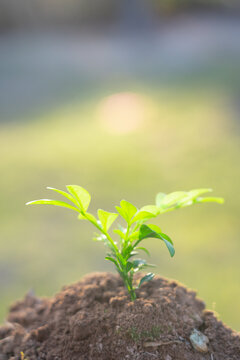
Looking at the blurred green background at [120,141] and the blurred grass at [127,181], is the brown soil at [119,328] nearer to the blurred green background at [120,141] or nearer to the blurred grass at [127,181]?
the blurred green background at [120,141]

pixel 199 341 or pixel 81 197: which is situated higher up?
pixel 81 197

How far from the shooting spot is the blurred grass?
59.6 inches

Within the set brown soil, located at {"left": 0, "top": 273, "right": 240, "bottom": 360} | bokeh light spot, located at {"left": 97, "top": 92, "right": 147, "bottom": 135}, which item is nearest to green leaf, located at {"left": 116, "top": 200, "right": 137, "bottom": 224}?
brown soil, located at {"left": 0, "top": 273, "right": 240, "bottom": 360}

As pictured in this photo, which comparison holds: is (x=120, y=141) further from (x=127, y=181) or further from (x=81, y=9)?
(x=81, y=9)

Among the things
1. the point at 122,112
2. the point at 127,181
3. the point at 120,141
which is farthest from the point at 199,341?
the point at 122,112

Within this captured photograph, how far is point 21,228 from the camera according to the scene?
177cm

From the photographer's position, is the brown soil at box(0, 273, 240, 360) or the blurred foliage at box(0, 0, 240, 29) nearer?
the brown soil at box(0, 273, 240, 360)

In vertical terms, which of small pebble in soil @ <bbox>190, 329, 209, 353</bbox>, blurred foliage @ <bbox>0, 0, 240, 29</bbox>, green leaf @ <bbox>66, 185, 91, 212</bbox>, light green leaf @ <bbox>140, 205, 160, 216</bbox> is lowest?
small pebble in soil @ <bbox>190, 329, 209, 353</bbox>

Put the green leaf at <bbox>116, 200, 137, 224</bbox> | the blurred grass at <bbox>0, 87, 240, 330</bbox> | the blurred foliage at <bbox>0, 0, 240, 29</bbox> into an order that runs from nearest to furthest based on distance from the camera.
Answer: the green leaf at <bbox>116, 200, 137, 224</bbox>, the blurred grass at <bbox>0, 87, 240, 330</bbox>, the blurred foliage at <bbox>0, 0, 240, 29</bbox>

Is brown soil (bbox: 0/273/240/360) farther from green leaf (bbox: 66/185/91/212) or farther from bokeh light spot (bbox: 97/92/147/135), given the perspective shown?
bokeh light spot (bbox: 97/92/147/135)

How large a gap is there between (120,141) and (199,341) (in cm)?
211

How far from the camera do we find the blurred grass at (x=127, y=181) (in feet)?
4.97

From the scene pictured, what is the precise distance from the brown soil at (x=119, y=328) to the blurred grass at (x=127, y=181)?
58cm

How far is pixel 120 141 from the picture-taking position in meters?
Answer: 2.64
